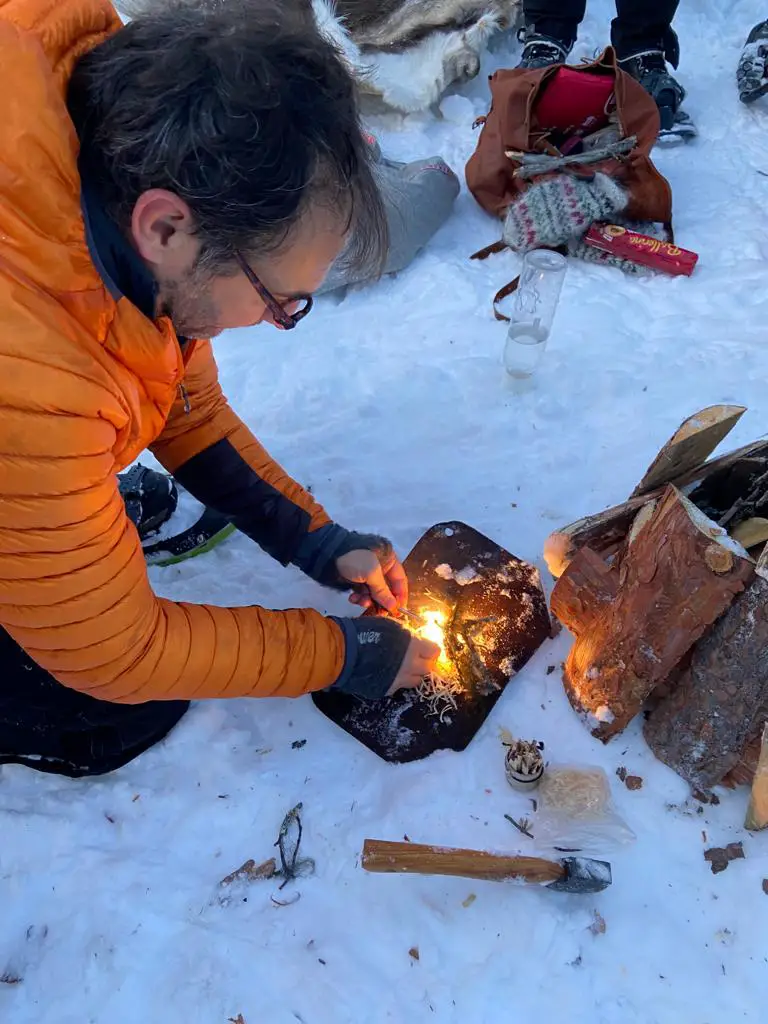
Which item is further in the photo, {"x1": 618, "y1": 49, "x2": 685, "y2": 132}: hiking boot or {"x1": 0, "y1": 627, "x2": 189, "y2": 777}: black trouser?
{"x1": 618, "y1": 49, "x2": 685, "y2": 132}: hiking boot

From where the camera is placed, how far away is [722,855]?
6.18 feet

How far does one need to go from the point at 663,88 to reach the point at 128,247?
4.33m

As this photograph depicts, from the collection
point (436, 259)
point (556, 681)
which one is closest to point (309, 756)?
point (556, 681)

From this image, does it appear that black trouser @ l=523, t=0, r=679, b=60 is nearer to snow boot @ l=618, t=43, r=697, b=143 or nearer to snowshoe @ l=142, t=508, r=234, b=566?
snow boot @ l=618, t=43, r=697, b=143

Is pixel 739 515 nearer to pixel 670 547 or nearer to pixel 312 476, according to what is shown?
pixel 670 547

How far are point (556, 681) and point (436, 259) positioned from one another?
2.50 metres

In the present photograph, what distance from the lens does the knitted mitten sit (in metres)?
3.67

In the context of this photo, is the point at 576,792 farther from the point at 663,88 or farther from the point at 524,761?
the point at 663,88

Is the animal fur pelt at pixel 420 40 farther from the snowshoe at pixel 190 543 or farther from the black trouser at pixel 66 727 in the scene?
the black trouser at pixel 66 727

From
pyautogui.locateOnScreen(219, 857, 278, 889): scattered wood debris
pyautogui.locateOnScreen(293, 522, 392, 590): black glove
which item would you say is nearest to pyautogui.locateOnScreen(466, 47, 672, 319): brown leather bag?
pyautogui.locateOnScreen(293, 522, 392, 590): black glove

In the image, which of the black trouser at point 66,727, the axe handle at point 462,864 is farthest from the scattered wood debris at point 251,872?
the black trouser at point 66,727

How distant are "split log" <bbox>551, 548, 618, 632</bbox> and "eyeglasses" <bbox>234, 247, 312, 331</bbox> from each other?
1.03m

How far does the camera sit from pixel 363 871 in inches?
75.2

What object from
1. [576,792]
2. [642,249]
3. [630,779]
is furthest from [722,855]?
Result: [642,249]
